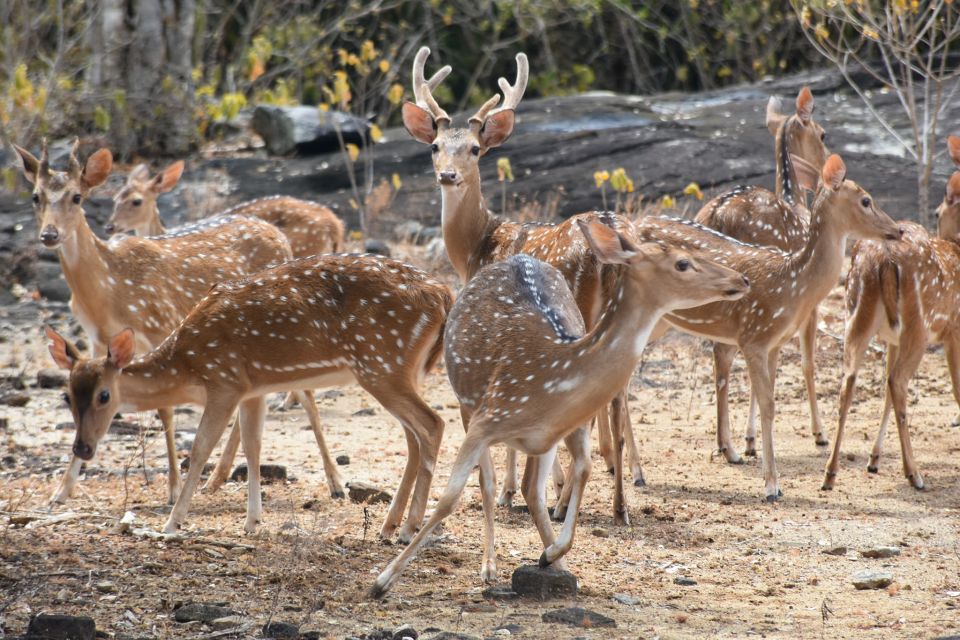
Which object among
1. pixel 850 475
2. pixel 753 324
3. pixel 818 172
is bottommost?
pixel 850 475

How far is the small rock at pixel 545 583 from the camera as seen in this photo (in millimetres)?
6062

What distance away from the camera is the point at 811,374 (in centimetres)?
989

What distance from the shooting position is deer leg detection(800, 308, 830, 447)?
9820 mm

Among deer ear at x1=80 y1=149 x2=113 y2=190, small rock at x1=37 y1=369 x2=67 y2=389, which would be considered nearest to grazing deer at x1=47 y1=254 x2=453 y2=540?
deer ear at x1=80 y1=149 x2=113 y2=190

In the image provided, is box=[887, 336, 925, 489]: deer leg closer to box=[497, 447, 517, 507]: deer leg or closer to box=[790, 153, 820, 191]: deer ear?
box=[790, 153, 820, 191]: deer ear

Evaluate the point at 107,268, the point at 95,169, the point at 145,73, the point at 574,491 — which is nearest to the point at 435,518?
the point at 574,491

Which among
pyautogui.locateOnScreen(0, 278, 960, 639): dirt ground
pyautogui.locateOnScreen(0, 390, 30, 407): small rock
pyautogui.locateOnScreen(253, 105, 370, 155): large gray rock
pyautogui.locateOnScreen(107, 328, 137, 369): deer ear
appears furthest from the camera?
pyautogui.locateOnScreen(253, 105, 370, 155): large gray rock

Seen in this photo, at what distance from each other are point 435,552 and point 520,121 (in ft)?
37.8

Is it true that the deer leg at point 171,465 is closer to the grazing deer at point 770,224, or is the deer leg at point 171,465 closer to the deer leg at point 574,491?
the deer leg at point 574,491

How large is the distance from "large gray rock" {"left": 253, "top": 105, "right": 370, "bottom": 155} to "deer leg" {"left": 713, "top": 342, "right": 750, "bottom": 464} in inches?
339

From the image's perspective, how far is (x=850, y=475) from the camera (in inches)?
349

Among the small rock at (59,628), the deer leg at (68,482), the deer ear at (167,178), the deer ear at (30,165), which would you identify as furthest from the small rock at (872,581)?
the deer ear at (167,178)

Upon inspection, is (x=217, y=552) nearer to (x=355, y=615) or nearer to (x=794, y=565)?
(x=355, y=615)

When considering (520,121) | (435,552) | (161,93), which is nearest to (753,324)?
(435,552)
